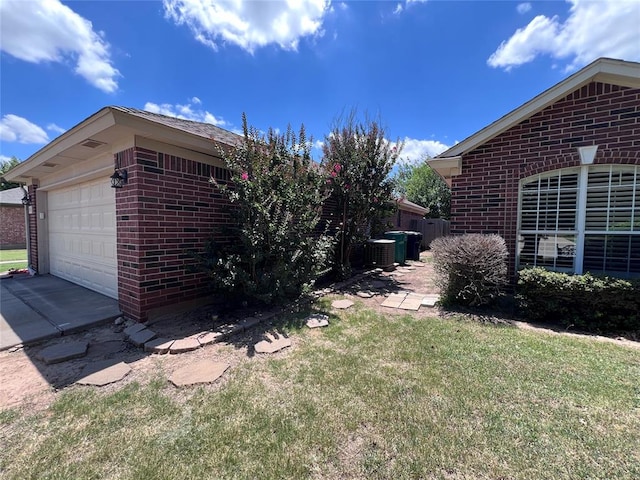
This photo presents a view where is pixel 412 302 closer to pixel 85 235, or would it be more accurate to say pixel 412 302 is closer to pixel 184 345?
pixel 184 345

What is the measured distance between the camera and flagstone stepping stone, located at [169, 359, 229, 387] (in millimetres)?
2961

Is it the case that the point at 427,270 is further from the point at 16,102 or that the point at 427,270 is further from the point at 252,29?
the point at 16,102

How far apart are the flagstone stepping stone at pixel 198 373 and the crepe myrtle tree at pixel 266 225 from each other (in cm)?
134

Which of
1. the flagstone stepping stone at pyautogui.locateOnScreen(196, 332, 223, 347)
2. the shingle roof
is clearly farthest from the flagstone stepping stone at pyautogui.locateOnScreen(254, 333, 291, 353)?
the shingle roof

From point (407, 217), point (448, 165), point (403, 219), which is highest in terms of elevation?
point (448, 165)

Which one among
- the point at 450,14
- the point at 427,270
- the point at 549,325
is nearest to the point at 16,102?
the point at 450,14

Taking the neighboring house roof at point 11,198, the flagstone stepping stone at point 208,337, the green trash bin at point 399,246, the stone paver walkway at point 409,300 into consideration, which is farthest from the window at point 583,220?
the neighboring house roof at point 11,198

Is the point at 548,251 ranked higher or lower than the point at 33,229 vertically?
lower

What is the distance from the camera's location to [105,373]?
3139mm

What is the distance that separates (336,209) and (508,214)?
14.6ft

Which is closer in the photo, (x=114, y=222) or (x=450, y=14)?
(x=114, y=222)

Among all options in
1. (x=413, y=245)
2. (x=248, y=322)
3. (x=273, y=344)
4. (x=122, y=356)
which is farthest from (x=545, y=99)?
(x=413, y=245)

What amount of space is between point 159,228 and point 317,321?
9.88ft

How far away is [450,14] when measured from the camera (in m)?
7.88
